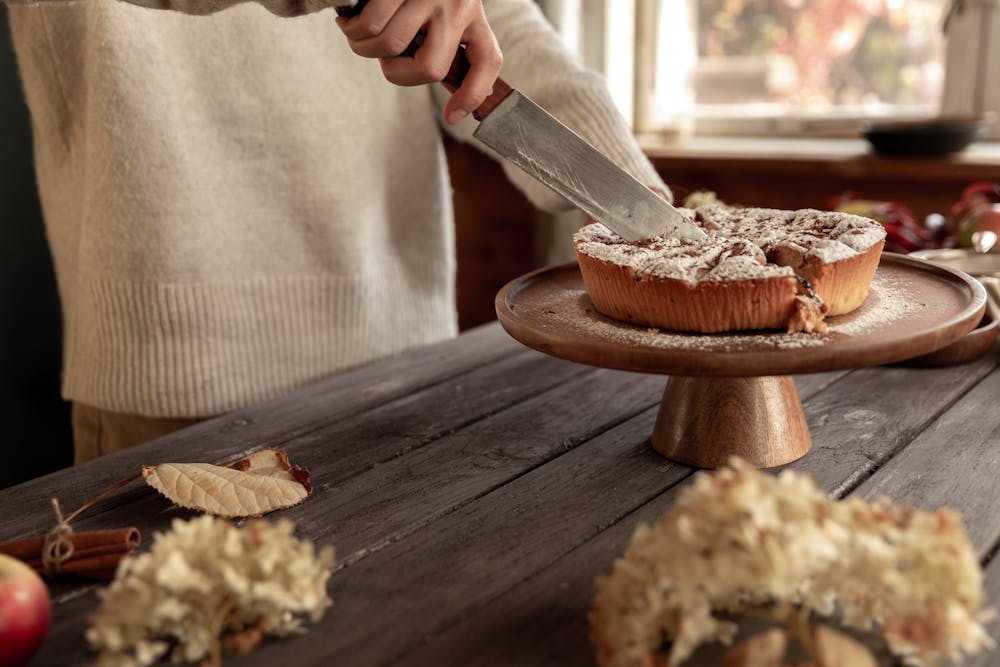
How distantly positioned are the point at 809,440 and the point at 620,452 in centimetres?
20

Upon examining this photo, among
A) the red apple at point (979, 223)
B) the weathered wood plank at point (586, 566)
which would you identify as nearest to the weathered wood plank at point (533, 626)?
the weathered wood plank at point (586, 566)

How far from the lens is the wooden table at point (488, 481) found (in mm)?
715

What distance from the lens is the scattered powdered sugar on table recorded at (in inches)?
33.8

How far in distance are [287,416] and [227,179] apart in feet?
1.65

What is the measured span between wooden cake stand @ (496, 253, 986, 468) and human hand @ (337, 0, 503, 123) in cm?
23

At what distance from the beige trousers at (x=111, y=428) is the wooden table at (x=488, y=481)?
41 cm

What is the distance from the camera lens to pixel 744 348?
846 mm

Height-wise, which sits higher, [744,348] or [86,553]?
[744,348]

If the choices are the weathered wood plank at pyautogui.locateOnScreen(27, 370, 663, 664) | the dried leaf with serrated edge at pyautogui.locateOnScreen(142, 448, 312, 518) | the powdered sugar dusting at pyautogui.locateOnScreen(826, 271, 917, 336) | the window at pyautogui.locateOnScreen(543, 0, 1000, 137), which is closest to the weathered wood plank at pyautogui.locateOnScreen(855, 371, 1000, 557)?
the powdered sugar dusting at pyautogui.locateOnScreen(826, 271, 917, 336)

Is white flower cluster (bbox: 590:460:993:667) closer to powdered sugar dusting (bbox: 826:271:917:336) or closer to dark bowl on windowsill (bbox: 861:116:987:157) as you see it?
powdered sugar dusting (bbox: 826:271:917:336)

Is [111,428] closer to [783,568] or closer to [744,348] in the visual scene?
[744,348]

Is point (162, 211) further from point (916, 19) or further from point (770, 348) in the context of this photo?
point (916, 19)

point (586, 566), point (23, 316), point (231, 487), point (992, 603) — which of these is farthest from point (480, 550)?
point (23, 316)

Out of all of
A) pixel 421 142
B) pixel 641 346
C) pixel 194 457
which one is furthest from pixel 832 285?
pixel 421 142
